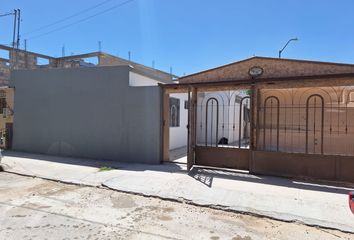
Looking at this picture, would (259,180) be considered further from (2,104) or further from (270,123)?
(2,104)

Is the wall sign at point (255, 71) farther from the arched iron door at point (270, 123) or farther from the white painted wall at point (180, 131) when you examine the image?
the white painted wall at point (180, 131)

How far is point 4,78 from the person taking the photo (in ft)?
65.0

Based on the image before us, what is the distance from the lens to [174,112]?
12688 mm

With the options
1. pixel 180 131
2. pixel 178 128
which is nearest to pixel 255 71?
pixel 178 128

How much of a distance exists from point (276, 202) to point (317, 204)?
0.74 metres

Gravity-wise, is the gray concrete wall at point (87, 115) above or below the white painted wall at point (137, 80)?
below

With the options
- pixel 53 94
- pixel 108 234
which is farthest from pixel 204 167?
pixel 53 94

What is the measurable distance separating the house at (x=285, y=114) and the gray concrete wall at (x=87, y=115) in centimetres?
77

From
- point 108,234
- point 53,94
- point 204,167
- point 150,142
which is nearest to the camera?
point 108,234

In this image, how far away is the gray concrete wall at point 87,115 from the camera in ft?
29.5

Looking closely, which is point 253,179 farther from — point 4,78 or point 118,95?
point 4,78

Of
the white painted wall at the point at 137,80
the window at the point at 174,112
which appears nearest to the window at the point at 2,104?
the white painted wall at the point at 137,80

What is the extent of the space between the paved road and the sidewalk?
327 mm

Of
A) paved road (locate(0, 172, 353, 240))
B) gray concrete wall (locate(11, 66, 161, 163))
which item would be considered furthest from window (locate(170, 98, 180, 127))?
paved road (locate(0, 172, 353, 240))
